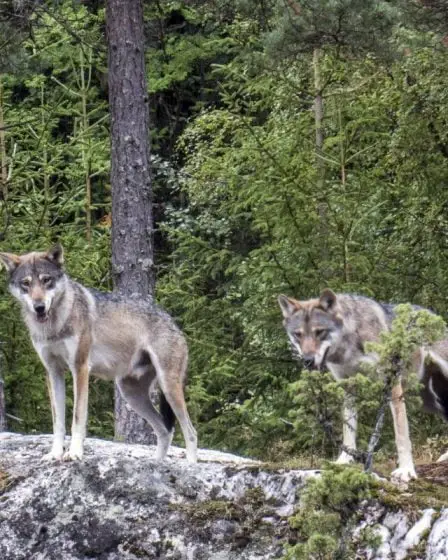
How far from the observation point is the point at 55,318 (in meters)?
9.30

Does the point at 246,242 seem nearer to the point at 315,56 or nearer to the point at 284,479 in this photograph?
the point at 315,56

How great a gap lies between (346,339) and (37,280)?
7.89 feet

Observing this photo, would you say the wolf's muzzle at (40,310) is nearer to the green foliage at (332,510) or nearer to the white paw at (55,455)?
the white paw at (55,455)

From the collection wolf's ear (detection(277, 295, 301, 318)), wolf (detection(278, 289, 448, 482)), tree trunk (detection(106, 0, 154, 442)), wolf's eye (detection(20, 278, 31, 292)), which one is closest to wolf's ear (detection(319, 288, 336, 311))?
wolf (detection(278, 289, 448, 482))

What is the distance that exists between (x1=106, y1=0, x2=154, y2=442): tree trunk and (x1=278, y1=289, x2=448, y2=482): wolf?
15.5 feet

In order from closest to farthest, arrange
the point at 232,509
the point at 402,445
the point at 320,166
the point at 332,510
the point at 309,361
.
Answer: the point at 332,510 < the point at 232,509 < the point at 402,445 < the point at 309,361 < the point at 320,166

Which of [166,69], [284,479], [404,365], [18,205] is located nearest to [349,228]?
[18,205]

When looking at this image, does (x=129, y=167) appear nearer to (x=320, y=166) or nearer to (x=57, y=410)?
(x=320, y=166)

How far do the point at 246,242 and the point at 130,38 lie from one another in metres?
9.87

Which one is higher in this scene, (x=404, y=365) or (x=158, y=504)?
(x=404, y=365)

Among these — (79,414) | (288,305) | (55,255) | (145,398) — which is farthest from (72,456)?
(288,305)

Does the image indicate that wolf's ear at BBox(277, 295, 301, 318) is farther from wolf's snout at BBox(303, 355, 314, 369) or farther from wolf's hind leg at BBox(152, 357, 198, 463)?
wolf's hind leg at BBox(152, 357, 198, 463)

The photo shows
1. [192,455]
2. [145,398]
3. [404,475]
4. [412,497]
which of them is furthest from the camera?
[145,398]

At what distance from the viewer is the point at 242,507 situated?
8227 mm
